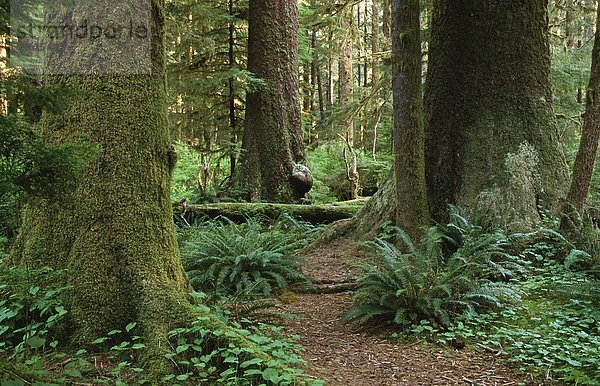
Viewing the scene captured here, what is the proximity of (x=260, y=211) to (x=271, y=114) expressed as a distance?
2.81 meters

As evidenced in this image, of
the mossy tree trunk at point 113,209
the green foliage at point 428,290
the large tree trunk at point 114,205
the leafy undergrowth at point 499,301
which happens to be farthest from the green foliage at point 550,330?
the mossy tree trunk at point 113,209

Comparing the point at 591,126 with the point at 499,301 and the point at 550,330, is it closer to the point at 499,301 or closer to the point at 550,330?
the point at 499,301

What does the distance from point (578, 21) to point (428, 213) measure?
7.92m

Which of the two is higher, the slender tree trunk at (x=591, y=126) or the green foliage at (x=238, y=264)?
the slender tree trunk at (x=591, y=126)

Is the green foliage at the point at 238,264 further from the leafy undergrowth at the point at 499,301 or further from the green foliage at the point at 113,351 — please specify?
the green foliage at the point at 113,351

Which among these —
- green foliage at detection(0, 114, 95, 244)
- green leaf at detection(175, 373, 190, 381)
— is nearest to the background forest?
green foliage at detection(0, 114, 95, 244)

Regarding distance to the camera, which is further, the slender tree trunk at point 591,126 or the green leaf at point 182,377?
the slender tree trunk at point 591,126

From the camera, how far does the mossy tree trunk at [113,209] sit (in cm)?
373

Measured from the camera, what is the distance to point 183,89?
12.2 m

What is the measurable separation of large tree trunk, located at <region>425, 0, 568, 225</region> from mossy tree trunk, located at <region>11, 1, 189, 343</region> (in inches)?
173

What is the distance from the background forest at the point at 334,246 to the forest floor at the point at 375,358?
0.03 meters

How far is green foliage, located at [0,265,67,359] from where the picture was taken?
141 inches

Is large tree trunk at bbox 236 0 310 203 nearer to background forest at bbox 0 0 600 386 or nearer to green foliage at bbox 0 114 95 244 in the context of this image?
background forest at bbox 0 0 600 386

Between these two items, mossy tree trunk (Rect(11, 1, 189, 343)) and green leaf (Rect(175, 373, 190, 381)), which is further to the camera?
mossy tree trunk (Rect(11, 1, 189, 343))
